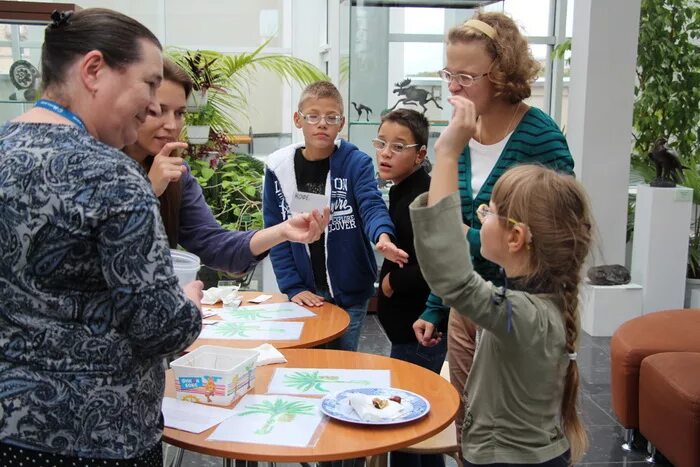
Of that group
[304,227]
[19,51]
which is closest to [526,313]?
[304,227]

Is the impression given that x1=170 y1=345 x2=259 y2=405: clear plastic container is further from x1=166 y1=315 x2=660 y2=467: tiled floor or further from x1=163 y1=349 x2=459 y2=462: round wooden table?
x1=166 y1=315 x2=660 y2=467: tiled floor

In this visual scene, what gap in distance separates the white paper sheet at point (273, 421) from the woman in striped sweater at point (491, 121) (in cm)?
50

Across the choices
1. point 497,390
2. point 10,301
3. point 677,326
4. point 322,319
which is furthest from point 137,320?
point 677,326

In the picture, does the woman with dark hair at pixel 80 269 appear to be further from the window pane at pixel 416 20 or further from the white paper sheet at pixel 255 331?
the window pane at pixel 416 20

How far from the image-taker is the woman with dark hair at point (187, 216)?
7.00ft

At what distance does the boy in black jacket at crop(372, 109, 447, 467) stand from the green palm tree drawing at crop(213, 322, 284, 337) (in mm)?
471

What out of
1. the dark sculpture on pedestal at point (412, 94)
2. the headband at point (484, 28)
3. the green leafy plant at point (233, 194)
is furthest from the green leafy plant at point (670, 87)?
the headband at point (484, 28)

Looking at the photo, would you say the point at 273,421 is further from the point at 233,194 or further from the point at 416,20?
the point at 416,20

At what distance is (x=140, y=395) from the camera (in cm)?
124

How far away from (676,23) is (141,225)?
6.11m

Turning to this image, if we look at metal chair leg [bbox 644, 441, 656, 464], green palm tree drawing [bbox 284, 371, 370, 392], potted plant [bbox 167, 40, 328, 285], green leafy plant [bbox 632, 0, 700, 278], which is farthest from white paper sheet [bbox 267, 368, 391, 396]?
green leafy plant [bbox 632, 0, 700, 278]

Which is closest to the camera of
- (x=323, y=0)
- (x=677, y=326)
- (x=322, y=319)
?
(x=322, y=319)

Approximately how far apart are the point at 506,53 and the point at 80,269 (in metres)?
1.32

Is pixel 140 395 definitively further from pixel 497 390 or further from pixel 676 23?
pixel 676 23
